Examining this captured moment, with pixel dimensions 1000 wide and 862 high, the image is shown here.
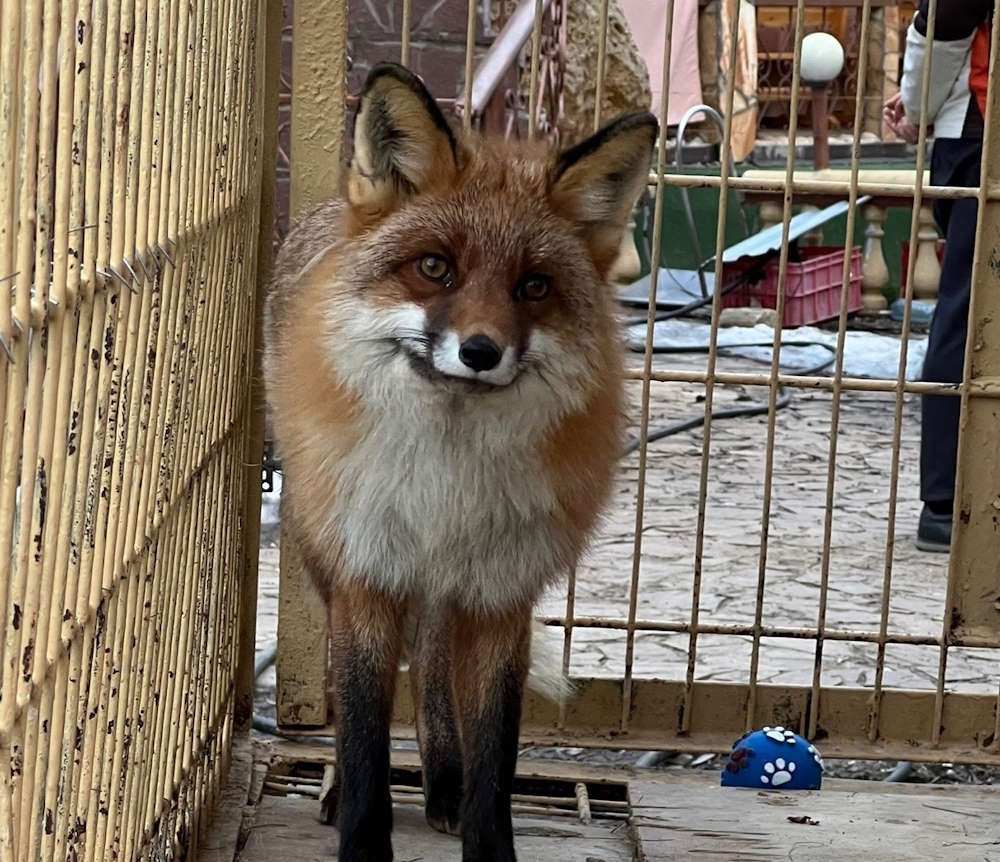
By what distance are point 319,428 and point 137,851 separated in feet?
3.48

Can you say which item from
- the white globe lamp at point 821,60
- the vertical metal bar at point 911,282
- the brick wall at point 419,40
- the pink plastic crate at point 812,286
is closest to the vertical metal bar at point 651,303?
the vertical metal bar at point 911,282

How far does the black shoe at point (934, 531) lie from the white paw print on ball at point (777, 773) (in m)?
2.79

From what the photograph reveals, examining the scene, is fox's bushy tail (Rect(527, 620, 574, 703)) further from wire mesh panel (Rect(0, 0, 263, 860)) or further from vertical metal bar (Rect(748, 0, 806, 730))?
wire mesh panel (Rect(0, 0, 263, 860))

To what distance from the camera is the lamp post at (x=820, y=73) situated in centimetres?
1567

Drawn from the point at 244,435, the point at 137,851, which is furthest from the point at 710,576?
the point at 137,851

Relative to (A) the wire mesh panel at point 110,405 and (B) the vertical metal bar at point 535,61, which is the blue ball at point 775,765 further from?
(B) the vertical metal bar at point 535,61

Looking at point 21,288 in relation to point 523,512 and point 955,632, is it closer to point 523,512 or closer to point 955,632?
point 523,512

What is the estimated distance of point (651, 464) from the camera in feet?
27.5

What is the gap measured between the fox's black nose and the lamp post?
13217 millimetres

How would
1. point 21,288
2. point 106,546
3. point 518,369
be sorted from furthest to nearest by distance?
point 518,369, point 106,546, point 21,288

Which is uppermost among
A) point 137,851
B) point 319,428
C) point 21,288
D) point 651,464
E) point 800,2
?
point 800,2

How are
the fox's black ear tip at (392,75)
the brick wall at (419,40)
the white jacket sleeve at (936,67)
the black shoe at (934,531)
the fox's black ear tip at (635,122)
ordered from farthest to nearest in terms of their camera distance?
the brick wall at (419,40) < the black shoe at (934,531) < the white jacket sleeve at (936,67) < the fox's black ear tip at (635,122) < the fox's black ear tip at (392,75)

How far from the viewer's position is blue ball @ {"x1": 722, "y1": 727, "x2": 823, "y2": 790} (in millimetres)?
4074

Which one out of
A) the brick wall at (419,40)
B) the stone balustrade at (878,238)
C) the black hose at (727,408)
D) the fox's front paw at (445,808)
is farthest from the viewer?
the stone balustrade at (878,238)
